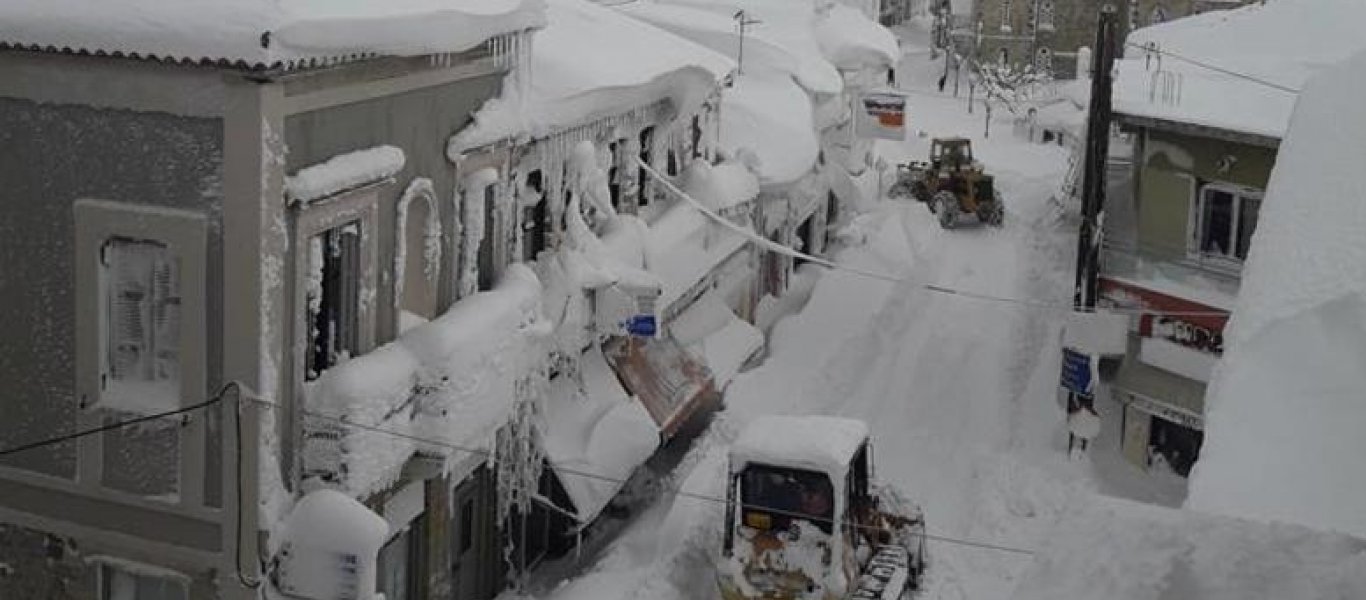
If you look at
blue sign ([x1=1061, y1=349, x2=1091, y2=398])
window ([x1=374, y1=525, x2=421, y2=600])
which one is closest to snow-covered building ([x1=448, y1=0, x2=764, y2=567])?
window ([x1=374, y1=525, x2=421, y2=600])

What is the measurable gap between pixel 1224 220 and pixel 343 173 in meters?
17.0

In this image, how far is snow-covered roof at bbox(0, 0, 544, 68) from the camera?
14031 millimetres

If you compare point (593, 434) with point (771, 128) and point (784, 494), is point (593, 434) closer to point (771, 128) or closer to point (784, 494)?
point (784, 494)

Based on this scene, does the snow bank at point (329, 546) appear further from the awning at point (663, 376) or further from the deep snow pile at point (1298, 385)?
the deep snow pile at point (1298, 385)

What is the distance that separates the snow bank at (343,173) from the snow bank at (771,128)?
17332 millimetres

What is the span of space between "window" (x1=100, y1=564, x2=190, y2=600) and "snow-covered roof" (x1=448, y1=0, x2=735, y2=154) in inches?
228

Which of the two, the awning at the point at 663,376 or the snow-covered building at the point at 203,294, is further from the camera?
the awning at the point at 663,376

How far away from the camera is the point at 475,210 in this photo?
1977cm

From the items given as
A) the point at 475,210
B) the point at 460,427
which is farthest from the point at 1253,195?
the point at 460,427

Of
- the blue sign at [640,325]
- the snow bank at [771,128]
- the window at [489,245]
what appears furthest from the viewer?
the snow bank at [771,128]

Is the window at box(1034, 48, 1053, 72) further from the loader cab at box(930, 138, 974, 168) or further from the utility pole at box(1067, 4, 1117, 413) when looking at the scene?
the utility pole at box(1067, 4, 1117, 413)

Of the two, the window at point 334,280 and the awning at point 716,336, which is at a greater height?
the window at point 334,280

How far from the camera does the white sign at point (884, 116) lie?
43.2m

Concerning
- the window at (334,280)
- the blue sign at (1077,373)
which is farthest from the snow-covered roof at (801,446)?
the window at (334,280)
